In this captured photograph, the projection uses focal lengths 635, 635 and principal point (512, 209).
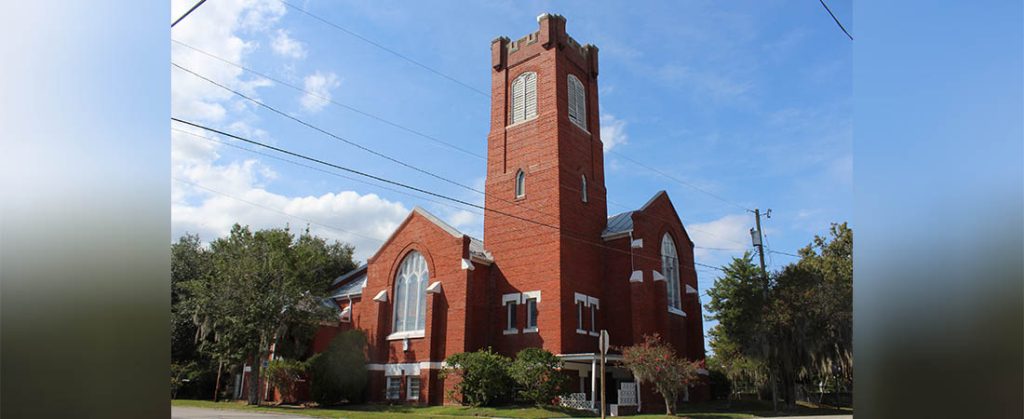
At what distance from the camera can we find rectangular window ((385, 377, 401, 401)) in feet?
100

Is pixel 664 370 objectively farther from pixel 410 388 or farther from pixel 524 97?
pixel 524 97

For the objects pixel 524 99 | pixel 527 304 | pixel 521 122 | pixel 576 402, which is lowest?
pixel 576 402

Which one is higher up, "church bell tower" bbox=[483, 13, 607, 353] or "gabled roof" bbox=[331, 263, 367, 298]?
"church bell tower" bbox=[483, 13, 607, 353]

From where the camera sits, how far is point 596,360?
2673cm

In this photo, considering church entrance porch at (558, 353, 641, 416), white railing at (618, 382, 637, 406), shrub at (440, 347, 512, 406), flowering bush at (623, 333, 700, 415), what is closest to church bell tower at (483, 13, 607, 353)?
church entrance porch at (558, 353, 641, 416)

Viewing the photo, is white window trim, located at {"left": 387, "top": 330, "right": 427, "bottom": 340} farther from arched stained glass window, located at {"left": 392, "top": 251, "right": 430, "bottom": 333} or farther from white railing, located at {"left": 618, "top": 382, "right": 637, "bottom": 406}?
white railing, located at {"left": 618, "top": 382, "right": 637, "bottom": 406}

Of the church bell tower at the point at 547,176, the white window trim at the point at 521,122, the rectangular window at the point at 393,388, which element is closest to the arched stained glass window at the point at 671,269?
the church bell tower at the point at 547,176

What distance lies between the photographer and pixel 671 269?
1361 inches

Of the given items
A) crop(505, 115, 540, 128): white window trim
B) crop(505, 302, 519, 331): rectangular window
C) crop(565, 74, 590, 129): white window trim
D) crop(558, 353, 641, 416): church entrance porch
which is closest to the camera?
crop(558, 353, 641, 416): church entrance porch

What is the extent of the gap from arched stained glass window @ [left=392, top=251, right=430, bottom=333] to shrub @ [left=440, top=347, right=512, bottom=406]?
180 inches

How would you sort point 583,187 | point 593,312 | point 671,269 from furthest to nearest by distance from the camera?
point 671,269, point 583,187, point 593,312

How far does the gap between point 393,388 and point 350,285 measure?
10.8m

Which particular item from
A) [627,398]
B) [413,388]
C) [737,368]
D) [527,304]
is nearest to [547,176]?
[527,304]
